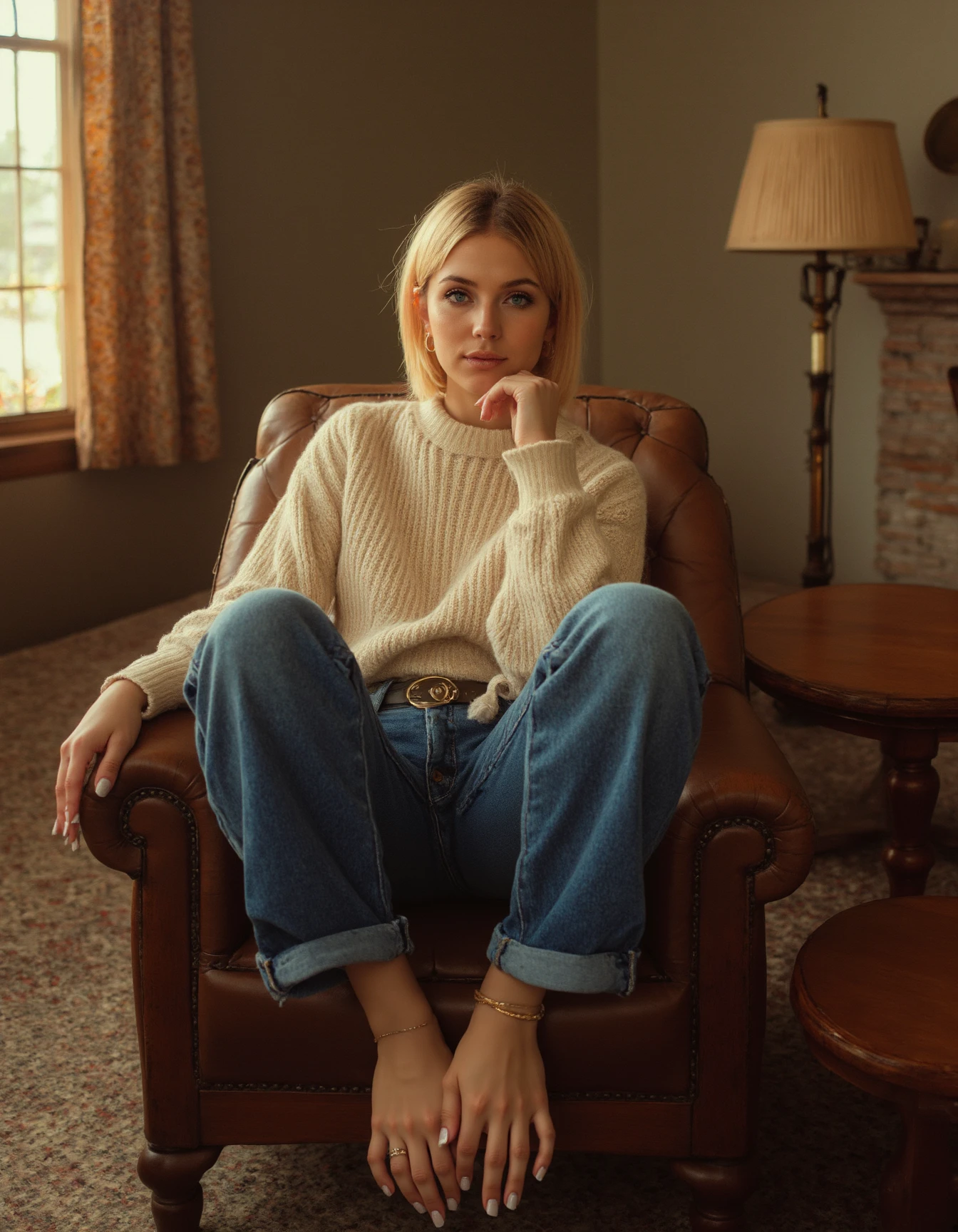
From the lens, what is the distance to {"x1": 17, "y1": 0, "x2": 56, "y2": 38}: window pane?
3.75m

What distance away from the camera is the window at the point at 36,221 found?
3.77 meters

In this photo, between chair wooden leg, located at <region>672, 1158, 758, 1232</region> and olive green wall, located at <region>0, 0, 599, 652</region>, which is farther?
olive green wall, located at <region>0, 0, 599, 652</region>

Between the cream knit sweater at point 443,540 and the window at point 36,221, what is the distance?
91.1 inches

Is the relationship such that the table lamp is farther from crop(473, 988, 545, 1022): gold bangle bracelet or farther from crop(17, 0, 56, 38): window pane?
crop(473, 988, 545, 1022): gold bangle bracelet

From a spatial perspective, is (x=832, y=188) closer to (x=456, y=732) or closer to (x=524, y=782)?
(x=456, y=732)

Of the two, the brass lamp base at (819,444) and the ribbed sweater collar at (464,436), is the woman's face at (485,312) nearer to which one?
the ribbed sweater collar at (464,436)

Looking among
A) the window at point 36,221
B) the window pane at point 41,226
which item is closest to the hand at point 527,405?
the window at point 36,221

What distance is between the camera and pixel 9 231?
382 cm

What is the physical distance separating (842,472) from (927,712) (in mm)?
2725

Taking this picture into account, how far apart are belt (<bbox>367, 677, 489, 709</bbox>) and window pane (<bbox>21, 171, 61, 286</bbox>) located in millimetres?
2830

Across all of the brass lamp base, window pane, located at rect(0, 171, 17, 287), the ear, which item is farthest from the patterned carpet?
window pane, located at rect(0, 171, 17, 287)

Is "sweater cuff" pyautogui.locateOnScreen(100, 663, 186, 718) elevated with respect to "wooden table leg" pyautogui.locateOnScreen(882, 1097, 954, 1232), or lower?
elevated

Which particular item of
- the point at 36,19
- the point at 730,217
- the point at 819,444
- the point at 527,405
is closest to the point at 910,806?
the point at 527,405

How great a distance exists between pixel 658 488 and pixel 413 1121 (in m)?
1.03
